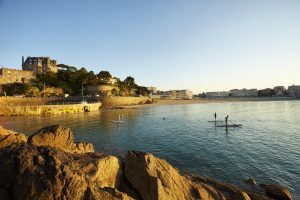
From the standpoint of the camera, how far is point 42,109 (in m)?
66.8

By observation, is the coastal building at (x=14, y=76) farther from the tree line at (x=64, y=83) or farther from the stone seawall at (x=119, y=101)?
the stone seawall at (x=119, y=101)

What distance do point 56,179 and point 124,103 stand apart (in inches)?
4279

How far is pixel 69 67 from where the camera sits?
151625mm

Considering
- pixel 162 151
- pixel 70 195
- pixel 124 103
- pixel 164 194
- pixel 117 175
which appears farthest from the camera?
pixel 124 103

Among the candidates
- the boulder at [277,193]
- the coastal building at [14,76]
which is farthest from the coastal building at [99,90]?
the boulder at [277,193]

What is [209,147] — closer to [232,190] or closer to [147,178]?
[232,190]

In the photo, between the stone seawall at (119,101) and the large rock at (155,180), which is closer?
the large rock at (155,180)

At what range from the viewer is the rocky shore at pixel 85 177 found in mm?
5156

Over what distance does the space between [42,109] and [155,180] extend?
66491 mm

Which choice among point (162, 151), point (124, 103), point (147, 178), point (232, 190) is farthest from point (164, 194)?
point (124, 103)

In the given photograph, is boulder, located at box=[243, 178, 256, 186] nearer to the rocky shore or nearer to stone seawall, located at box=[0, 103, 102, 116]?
the rocky shore

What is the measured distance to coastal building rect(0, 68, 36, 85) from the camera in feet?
319

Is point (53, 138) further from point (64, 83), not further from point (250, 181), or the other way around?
point (64, 83)

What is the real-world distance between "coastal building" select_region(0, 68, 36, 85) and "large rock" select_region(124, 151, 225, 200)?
10549 cm
